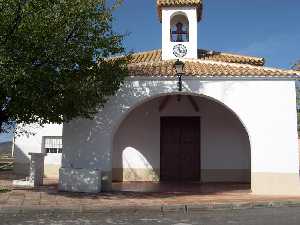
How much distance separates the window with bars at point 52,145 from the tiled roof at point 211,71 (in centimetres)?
604

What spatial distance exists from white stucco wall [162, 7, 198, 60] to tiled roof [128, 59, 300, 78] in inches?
105

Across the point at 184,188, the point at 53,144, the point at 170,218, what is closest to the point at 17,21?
the point at 170,218

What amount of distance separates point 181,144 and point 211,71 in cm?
447

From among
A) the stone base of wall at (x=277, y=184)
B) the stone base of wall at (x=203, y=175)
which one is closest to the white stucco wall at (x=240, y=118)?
the stone base of wall at (x=277, y=184)

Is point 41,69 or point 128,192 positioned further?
point 128,192

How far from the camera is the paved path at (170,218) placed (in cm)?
909

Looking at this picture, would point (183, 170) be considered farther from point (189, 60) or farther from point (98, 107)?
point (98, 107)

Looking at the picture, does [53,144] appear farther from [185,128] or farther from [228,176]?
[228,176]

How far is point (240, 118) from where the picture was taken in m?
13.7

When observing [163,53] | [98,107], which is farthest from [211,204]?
[163,53]

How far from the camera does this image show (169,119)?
17.8m

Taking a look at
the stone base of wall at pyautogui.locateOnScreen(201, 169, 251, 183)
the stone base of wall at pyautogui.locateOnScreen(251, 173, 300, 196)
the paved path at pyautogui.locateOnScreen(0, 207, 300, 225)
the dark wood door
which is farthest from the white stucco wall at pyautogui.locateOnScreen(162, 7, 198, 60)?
the paved path at pyautogui.locateOnScreen(0, 207, 300, 225)

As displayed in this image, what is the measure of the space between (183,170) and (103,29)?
745 centimetres

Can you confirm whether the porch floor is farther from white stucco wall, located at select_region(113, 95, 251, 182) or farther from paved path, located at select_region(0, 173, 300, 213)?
white stucco wall, located at select_region(113, 95, 251, 182)
